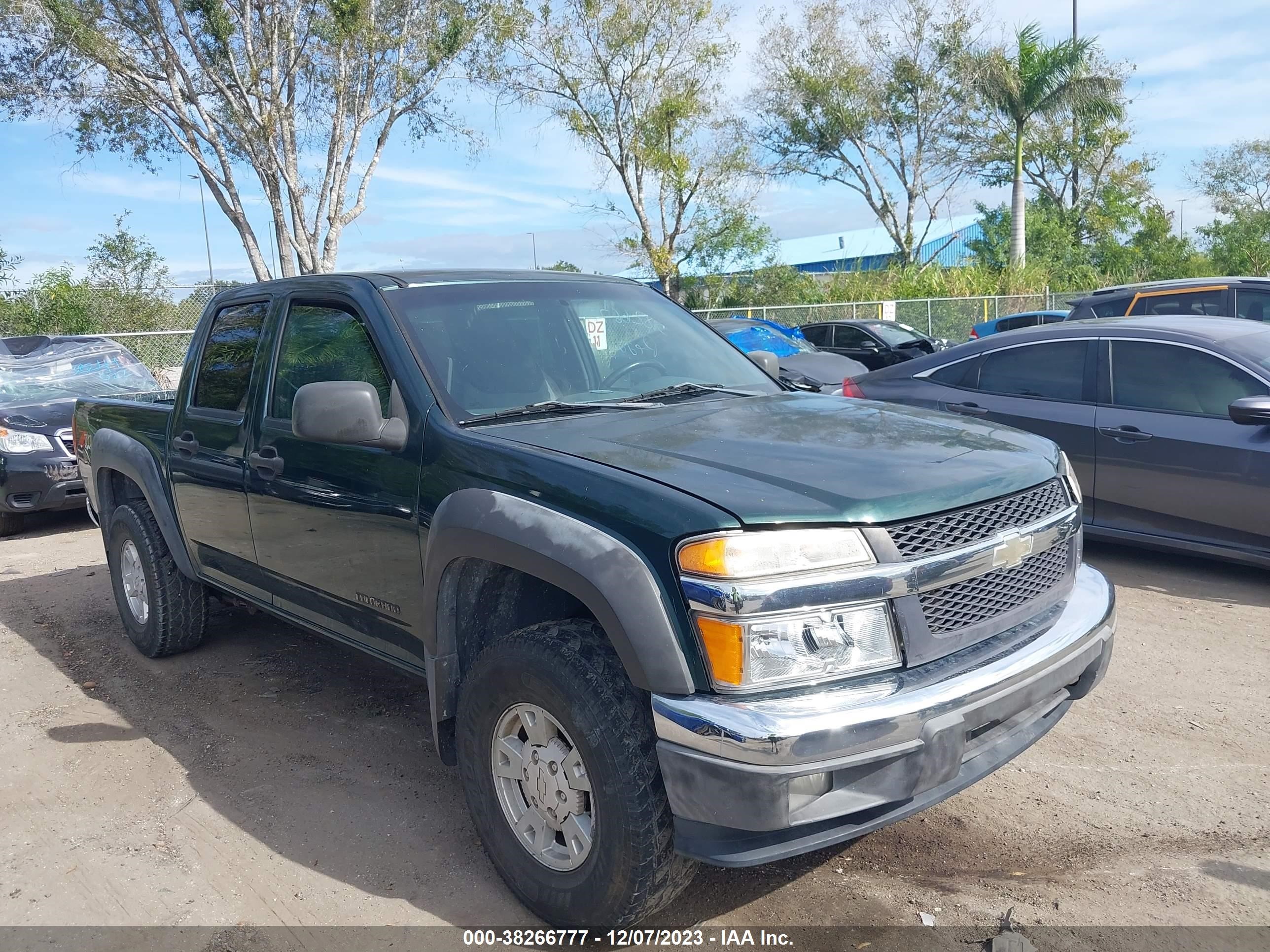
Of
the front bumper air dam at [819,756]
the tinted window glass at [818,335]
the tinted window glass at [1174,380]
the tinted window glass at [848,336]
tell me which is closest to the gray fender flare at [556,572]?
the front bumper air dam at [819,756]

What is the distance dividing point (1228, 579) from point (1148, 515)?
63 centimetres

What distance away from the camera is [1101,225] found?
43.0 meters

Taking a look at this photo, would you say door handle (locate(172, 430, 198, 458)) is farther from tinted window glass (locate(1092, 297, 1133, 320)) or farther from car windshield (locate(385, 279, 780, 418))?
tinted window glass (locate(1092, 297, 1133, 320))

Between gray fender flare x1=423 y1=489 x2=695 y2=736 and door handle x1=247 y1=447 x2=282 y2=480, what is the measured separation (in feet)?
3.70

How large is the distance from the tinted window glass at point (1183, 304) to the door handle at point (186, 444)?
8918 mm

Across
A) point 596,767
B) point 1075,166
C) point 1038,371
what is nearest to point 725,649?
point 596,767

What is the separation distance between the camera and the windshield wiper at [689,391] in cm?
385

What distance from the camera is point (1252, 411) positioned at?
5.52 metres

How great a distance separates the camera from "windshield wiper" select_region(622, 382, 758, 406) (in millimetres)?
3850

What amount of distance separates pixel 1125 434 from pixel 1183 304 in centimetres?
477

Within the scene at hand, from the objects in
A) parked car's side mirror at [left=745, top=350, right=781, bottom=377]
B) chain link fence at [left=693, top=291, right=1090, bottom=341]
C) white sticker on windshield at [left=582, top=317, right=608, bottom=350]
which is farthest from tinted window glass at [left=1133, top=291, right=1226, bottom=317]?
chain link fence at [left=693, top=291, right=1090, bottom=341]

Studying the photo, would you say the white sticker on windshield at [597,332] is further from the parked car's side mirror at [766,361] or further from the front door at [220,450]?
the front door at [220,450]

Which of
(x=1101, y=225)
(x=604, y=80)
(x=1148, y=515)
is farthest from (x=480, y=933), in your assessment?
(x=1101, y=225)

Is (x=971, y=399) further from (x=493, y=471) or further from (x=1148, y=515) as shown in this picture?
(x=493, y=471)
